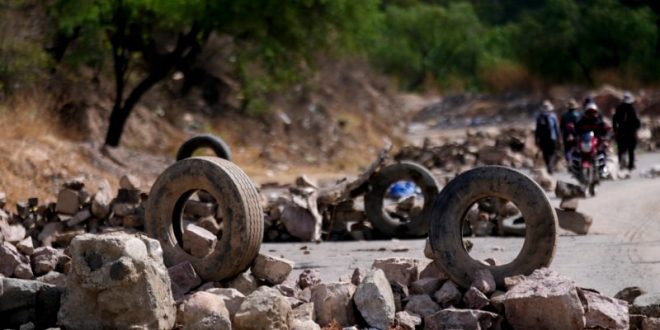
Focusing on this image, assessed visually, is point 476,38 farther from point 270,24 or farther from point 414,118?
point 270,24

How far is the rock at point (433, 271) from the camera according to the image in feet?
33.4

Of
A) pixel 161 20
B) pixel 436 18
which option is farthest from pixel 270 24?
pixel 436 18

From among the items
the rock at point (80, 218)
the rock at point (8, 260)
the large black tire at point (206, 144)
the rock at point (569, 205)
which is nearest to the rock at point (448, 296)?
the rock at point (8, 260)

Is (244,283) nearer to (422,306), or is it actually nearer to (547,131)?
(422,306)

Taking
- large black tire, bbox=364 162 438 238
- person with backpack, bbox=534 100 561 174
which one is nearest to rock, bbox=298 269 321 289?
large black tire, bbox=364 162 438 238

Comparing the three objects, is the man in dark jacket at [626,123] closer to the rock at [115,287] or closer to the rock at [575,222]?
the rock at [575,222]

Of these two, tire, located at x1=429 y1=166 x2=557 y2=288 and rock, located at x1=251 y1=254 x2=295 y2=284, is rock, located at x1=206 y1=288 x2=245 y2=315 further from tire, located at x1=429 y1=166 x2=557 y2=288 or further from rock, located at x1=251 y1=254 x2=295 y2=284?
tire, located at x1=429 y1=166 x2=557 y2=288

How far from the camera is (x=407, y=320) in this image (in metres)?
8.82

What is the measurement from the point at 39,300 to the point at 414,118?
5218cm

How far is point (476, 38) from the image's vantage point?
80.8 m

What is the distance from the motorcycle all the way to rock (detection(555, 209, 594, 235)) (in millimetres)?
4756

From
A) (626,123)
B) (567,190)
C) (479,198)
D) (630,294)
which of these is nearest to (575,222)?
(567,190)

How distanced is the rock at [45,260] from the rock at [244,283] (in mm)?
1636

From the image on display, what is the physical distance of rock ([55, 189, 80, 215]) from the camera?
14695 mm
